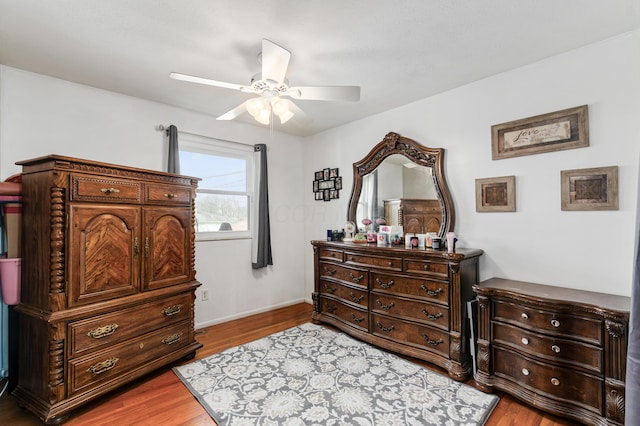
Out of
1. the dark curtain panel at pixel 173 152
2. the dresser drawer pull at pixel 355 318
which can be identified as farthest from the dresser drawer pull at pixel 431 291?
the dark curtain panel at pixel 173 152

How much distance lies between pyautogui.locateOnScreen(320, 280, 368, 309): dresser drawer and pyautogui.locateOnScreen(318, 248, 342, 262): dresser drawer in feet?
0.90

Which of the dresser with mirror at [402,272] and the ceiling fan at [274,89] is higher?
the ceiling fan at [274,89]

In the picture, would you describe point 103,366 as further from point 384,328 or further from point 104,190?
point 384,328

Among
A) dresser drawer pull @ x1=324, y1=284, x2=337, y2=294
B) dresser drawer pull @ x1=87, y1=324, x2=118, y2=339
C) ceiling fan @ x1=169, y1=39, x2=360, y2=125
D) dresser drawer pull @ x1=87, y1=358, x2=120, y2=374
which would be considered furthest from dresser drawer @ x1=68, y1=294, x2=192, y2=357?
ceiling fan @ x1=169, y1=39, x2=360, y2=125

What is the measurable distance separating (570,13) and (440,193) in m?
1.53

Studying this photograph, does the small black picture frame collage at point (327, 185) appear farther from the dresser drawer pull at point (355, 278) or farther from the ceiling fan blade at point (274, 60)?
the ceiling fan blade at point (274, 60)

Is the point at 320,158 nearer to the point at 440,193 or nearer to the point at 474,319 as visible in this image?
the point at 440,193

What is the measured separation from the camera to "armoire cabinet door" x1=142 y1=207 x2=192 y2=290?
236 centimetres

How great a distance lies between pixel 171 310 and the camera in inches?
98.0

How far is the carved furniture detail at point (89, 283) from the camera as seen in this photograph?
1.87 m

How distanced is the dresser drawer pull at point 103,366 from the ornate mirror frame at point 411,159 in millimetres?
2658

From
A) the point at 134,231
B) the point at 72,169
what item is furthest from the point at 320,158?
the point at 72,169

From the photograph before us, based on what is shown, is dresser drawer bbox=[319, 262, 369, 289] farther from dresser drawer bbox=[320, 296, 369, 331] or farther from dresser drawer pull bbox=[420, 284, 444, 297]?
dresser drawer pull bbox=[420, 284, 444, 297]

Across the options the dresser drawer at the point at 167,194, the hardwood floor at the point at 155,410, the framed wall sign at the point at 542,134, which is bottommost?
the hardwood floor at the point at 155,410
